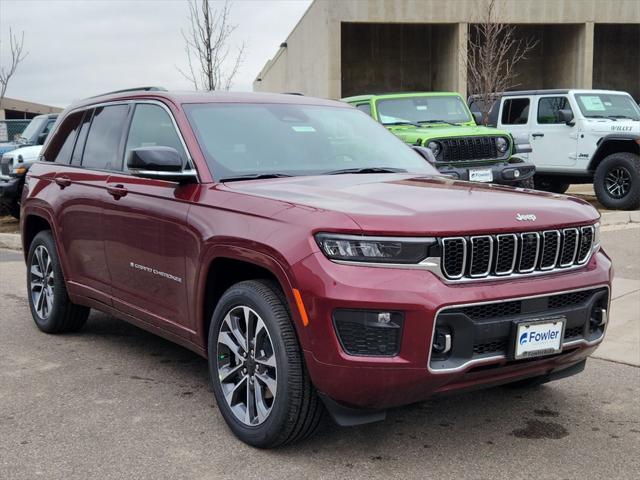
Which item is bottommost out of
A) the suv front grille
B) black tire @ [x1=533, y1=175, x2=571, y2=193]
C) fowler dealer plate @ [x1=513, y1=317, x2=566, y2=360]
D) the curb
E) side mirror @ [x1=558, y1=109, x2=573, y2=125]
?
the curb

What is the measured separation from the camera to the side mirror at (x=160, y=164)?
4.21 metres

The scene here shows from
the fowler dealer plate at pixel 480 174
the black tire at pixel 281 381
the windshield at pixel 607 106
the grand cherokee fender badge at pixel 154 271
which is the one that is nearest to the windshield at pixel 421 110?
the fowler dealer plate at pixel 480 174

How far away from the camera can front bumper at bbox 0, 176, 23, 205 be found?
13633mm

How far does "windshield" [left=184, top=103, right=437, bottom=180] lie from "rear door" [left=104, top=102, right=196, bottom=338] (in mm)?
210

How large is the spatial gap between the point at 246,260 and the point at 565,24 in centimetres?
3740

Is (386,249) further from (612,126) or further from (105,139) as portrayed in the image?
(612,126)

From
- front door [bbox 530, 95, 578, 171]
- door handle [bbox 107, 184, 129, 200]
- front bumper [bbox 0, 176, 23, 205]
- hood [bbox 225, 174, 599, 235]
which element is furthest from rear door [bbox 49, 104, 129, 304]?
front door [bbox 530, 95, 578, 171]

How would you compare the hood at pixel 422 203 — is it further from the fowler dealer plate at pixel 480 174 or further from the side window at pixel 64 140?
the fowler dealer plate at pixel 480 174

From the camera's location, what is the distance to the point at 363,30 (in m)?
40.0

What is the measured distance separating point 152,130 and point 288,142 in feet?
2.94

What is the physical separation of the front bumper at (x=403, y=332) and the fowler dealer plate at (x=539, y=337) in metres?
0.09

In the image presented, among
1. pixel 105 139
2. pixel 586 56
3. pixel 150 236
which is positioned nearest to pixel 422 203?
pixel 150 236

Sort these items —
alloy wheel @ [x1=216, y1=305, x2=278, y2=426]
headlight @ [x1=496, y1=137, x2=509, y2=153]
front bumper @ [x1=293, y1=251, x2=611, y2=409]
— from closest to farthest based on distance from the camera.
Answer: front bumper @ [x1=293, y1=251, x2=611, y2=409], alloy wheel @ [x1=216, y1=305, x2=278, y2=426], headlight @ [x1=496, y1=137, x2=509, y2=153]

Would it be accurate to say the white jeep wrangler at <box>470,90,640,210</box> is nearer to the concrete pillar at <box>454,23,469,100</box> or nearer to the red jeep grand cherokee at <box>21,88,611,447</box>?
the red jeep grand cherokee at <box>21,88,611,447</box>
